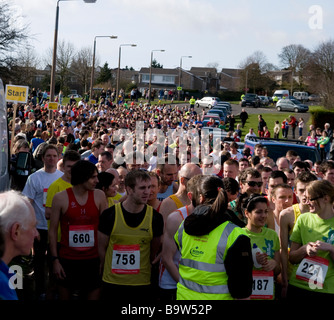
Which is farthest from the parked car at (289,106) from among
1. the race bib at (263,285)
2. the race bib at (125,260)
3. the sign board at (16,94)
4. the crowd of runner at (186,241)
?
the race bib at (125,260)

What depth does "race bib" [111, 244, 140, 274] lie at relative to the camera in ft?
17.3

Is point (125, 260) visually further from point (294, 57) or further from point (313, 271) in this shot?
point (294, 57)

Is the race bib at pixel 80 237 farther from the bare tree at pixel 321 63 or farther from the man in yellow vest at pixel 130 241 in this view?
the bare tree at pixel 321 63

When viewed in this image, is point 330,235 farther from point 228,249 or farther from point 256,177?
point 256,177

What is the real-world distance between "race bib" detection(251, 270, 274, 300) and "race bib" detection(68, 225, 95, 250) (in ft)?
6.10

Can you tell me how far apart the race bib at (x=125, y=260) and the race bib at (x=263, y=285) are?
1.18 meters

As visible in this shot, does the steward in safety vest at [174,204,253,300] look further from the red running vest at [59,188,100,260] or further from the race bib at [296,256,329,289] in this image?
the red running vest at [59,188,100,260]

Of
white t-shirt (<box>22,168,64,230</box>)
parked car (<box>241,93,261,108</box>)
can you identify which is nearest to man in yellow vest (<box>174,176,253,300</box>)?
white t-shirt (<box>22,168,64,230</box>)

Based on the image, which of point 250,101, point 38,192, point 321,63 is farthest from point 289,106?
point 38,192

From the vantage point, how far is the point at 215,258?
380cm

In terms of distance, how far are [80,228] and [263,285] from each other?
207 centimetres

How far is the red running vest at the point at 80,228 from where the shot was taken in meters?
5.77

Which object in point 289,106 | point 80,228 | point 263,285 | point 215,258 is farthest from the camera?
point 289,106
